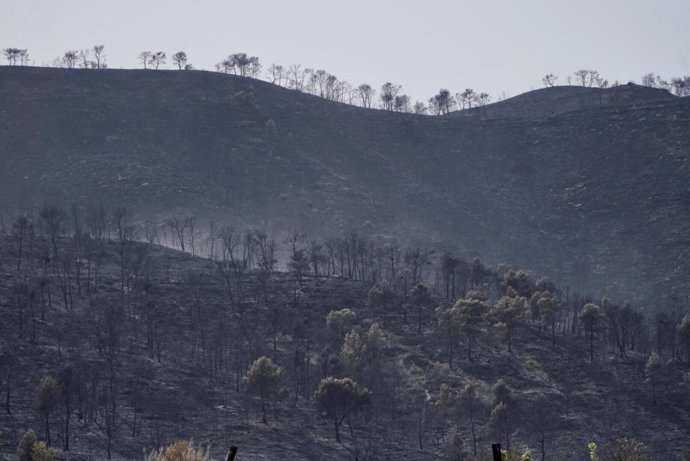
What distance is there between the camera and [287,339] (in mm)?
100250

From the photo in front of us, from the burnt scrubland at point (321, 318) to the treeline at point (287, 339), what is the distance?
303 millimetres

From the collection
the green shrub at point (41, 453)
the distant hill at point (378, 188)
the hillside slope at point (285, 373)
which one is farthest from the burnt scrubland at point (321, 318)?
the distant hill at point (378, 188)

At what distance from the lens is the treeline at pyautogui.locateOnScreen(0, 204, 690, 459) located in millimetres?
78875

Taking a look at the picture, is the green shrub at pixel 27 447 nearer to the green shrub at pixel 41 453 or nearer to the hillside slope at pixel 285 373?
the green shrub at pixel 41 453

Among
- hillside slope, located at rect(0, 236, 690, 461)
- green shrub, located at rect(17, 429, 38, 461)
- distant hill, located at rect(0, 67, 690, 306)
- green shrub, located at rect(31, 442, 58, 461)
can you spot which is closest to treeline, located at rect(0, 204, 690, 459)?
hillside slope, located at rect(0, 236, 690, 461)

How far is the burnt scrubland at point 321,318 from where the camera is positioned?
77062mm

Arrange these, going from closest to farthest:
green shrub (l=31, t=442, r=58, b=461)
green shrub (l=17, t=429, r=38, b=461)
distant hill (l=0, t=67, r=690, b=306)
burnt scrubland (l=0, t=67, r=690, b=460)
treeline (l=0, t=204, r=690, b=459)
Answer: green shrub (l=31, t=442, r=58, b=461), green shrub (l=17, t=429, r=38, b=461), burnt scrubland (l=0, t=67, r=690, b=460), treeline (l=0, t=204, r=690, b=459), distant hill (l=0, t=67, r=690, b=306)

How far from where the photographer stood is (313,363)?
311 ft

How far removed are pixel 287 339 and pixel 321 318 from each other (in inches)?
246

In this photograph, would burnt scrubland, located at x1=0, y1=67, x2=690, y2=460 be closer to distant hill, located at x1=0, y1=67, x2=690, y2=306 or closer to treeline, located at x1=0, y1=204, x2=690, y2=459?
treeline, located at x1=0, y1=204, x2=690, y2=459

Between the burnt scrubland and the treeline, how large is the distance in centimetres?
30

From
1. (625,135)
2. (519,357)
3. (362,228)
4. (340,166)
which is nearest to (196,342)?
(519,357)

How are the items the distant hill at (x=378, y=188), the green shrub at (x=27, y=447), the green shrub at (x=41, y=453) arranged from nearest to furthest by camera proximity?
the green shrub at (x=41, y=453)
the green shrub at (x=27, y=447)
the distant hill at (x=378, y=188)

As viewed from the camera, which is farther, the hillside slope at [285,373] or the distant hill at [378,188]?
the distant hill at [378,188]
